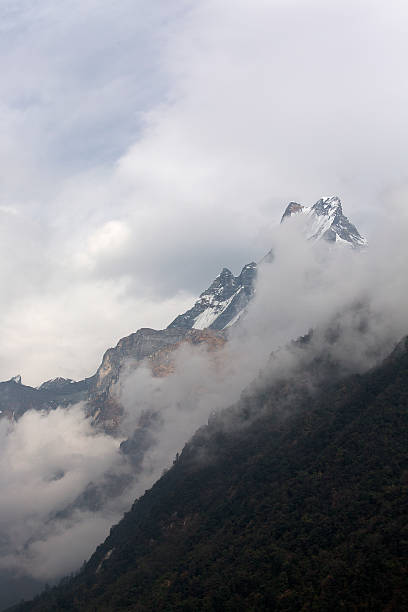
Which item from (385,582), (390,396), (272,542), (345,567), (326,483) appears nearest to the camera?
(385,582)

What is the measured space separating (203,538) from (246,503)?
54.6 feet

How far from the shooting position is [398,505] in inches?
5349

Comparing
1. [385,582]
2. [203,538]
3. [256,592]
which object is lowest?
[385,582]

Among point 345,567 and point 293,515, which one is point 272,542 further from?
point 345,567

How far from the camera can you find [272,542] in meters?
154

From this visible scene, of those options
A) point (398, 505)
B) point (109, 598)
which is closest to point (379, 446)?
point (398, 505)

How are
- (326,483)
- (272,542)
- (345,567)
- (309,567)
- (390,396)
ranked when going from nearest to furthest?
(345,567), (309,567), (272,542), (326,483), (390,396)

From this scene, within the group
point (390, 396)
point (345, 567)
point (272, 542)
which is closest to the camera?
point (345, 567)

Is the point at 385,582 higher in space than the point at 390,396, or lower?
lower

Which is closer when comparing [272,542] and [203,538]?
[272,542]

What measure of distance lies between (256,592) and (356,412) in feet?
233

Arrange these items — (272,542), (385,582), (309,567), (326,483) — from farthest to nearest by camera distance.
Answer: (326,483) < (272,542) < (309,567) < (385,582)

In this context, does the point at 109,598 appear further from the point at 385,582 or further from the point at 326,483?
the point at 385,582

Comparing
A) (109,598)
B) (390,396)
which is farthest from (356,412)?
(109,598)
